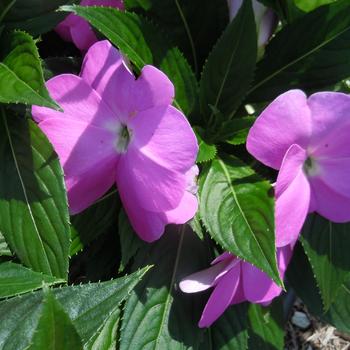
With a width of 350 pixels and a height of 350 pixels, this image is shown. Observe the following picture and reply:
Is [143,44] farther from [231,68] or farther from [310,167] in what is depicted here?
[310,167]

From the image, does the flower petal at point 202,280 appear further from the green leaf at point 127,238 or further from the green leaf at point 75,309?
the green leaf at point 75,309

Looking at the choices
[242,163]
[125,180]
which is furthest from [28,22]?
[242,163]

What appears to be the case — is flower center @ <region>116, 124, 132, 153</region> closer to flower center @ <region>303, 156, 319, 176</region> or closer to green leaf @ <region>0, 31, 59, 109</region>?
green leaf @ <region>0, 31, 59, 109</region>

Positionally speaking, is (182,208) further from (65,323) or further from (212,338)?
(65,323)

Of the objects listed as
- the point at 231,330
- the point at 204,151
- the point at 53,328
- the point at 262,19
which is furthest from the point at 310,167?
the point at 53,328

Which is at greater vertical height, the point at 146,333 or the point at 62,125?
the point at 62,125

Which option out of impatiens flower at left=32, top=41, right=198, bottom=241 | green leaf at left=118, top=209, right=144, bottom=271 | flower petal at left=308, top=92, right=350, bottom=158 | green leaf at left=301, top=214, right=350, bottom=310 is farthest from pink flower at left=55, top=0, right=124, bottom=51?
green leaf at left=301, top=214, right=350, bottom=310
